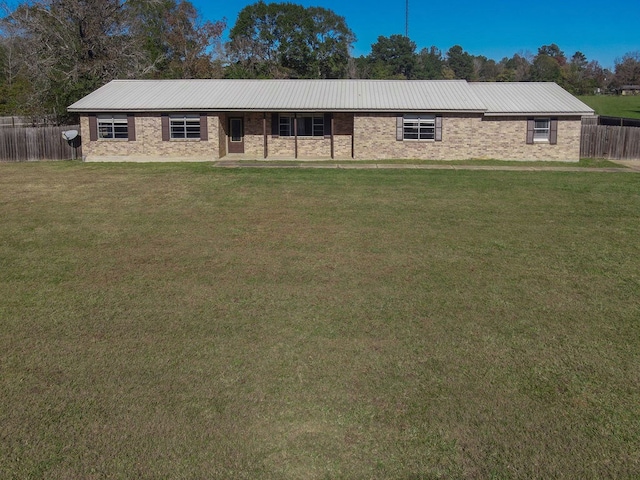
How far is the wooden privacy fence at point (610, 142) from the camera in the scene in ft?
92.5

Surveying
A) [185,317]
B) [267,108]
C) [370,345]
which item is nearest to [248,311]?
[185,317]

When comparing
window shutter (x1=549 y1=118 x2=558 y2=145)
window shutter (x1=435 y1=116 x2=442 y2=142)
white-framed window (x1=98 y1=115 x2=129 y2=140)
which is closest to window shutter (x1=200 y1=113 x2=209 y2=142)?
white-framed window (x1=98 y1=115 x2=129 y2=140)

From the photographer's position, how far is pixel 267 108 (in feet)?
86.3

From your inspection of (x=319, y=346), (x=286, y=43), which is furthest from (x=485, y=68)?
(x=319, y=346)

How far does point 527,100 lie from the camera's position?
2809 cm

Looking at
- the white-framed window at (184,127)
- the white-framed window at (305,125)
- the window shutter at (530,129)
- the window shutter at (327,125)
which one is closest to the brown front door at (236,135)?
the white-framed window at (305,125)

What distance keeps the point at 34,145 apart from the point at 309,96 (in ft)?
41.2

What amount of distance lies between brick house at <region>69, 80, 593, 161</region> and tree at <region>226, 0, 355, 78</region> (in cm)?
3540

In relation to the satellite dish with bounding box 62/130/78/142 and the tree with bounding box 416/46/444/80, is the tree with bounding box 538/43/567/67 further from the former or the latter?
the satellite dish with bounding box 62/130/78/142

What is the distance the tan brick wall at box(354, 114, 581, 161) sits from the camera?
2675 cm

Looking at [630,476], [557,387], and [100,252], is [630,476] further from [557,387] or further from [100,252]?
[100,252]

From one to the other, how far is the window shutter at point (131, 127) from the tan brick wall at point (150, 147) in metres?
0.13

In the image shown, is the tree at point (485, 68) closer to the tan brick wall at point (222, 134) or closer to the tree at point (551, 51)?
the tree at point (551, 51)

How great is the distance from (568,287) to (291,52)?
2256 inches
